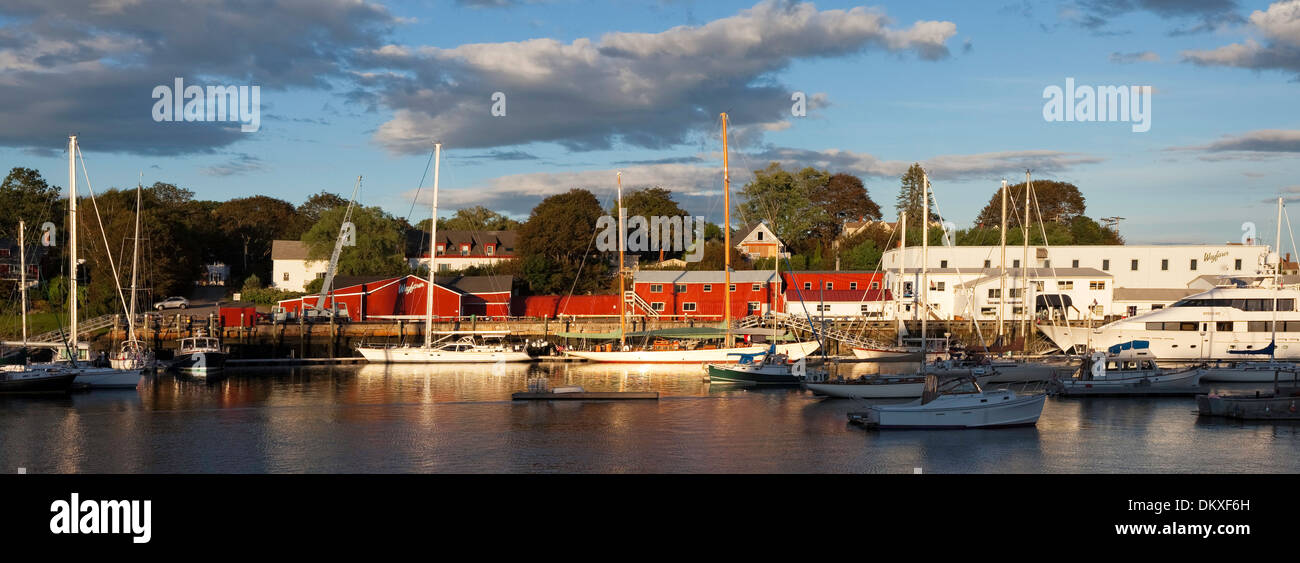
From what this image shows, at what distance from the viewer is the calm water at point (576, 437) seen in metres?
28.1

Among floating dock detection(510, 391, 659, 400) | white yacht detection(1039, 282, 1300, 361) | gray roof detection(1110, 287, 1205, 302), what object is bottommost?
floating dock detection(510, 391, 659, 400)

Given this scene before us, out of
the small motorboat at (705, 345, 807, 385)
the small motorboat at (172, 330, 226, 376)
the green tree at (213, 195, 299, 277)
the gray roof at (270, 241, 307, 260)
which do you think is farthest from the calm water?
the green tree at (213, 195, 299, 277)

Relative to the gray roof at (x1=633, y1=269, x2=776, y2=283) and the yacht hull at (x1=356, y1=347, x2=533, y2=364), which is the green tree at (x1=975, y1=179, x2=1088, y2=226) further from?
the yacht hull at (x1=356, y1=347, x2=533, y2=364)

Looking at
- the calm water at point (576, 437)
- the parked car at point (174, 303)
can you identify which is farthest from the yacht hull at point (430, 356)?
the parked car at point (174, 303)

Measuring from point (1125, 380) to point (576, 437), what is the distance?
2475 cm

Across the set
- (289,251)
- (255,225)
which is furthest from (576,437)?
(255,225)

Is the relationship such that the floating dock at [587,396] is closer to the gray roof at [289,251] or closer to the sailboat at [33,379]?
the sailboat at [33,379]

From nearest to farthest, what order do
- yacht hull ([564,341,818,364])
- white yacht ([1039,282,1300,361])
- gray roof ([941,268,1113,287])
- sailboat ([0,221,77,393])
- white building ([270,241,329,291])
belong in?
sailboat ([0,221,77,393]) < white yacht ([1039,282,1300,361]) < yacht hull ([564,341,818,364]) < gray roof ([941,268,1113,287]) < white building ([270,241,329,291])

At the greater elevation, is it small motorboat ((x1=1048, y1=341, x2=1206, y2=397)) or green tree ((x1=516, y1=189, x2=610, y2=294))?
green tree ((x1=516, y1=189, x2=610, y2=294))

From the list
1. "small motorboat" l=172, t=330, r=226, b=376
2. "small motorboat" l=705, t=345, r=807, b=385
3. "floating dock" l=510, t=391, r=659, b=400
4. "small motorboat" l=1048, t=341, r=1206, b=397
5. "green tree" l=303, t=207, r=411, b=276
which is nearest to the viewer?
"floating dock" l=510, t=391, r=659, b=400

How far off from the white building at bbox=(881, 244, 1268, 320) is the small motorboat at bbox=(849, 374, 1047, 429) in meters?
38.2

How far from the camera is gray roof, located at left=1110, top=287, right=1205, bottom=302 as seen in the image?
2916 inches

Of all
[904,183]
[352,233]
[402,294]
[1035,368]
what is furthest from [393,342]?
[904,183]
